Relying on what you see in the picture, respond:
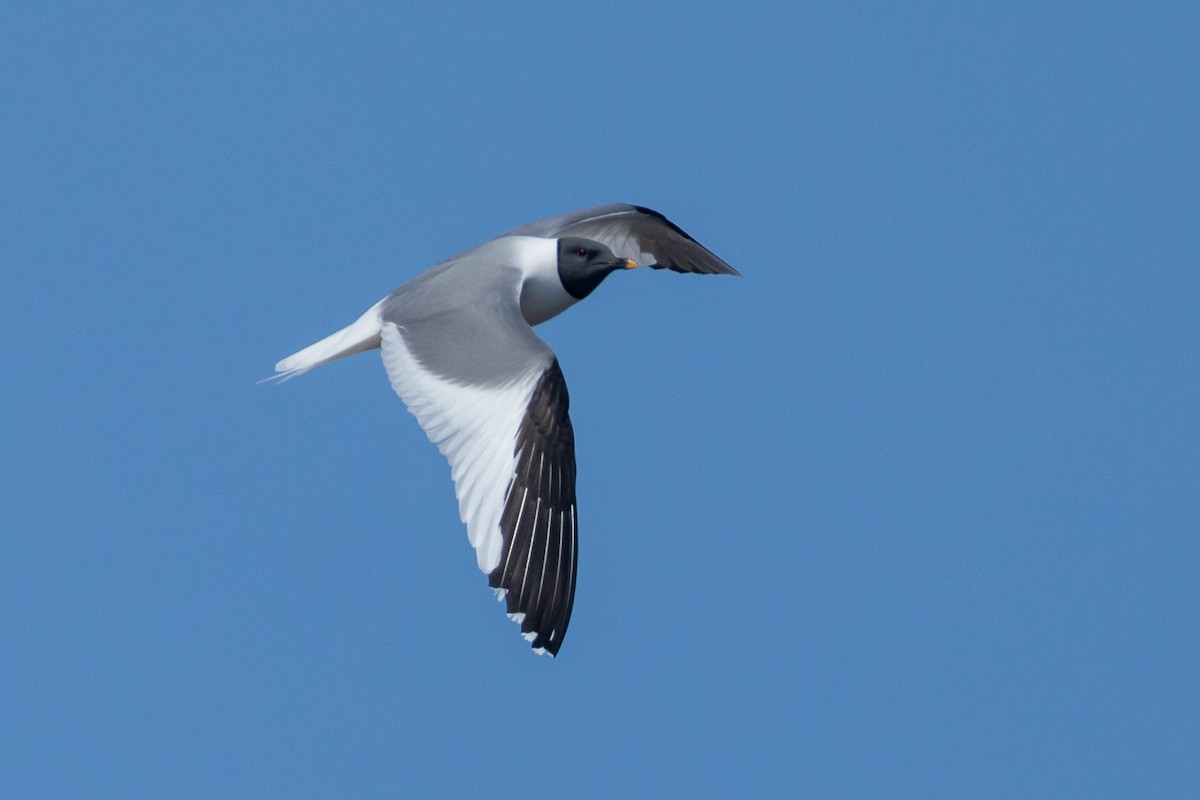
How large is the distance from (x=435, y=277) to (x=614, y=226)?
6.46 feet

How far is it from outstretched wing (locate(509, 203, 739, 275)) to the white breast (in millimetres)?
864

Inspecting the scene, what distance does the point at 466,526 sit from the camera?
23.9 ft

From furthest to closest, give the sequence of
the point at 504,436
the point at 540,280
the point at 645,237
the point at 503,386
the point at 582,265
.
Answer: the point at 645,237, the point at 582,265, the point at 540,280, the point at 503,386, the point at 504,436

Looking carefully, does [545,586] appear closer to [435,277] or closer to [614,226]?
[435,277]

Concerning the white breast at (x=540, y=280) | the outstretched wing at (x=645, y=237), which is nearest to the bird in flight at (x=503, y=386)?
the white breast at (x=540, y=280)

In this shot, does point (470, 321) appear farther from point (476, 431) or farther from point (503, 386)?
point (476, 431)

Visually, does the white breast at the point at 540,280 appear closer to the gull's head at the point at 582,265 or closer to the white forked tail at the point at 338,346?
the gull's head at the point at 582,265

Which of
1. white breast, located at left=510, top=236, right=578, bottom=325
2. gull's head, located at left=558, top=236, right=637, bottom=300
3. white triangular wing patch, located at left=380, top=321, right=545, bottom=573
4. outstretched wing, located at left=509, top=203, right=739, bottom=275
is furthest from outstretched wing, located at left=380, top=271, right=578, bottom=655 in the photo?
outstretched wing, located at left=509, top=203, right=739, bottom=275

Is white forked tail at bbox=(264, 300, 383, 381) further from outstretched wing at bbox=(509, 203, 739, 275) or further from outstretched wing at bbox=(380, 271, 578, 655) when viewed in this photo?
outstretched wing at bbox=(509, 203, 739, 275)

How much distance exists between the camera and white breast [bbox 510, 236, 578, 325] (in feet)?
29.1

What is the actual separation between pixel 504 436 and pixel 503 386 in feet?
0.91

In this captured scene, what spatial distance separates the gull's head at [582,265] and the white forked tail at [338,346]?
893 mm

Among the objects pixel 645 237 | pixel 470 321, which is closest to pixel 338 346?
pixel 470 321

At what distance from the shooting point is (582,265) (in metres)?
9.01
